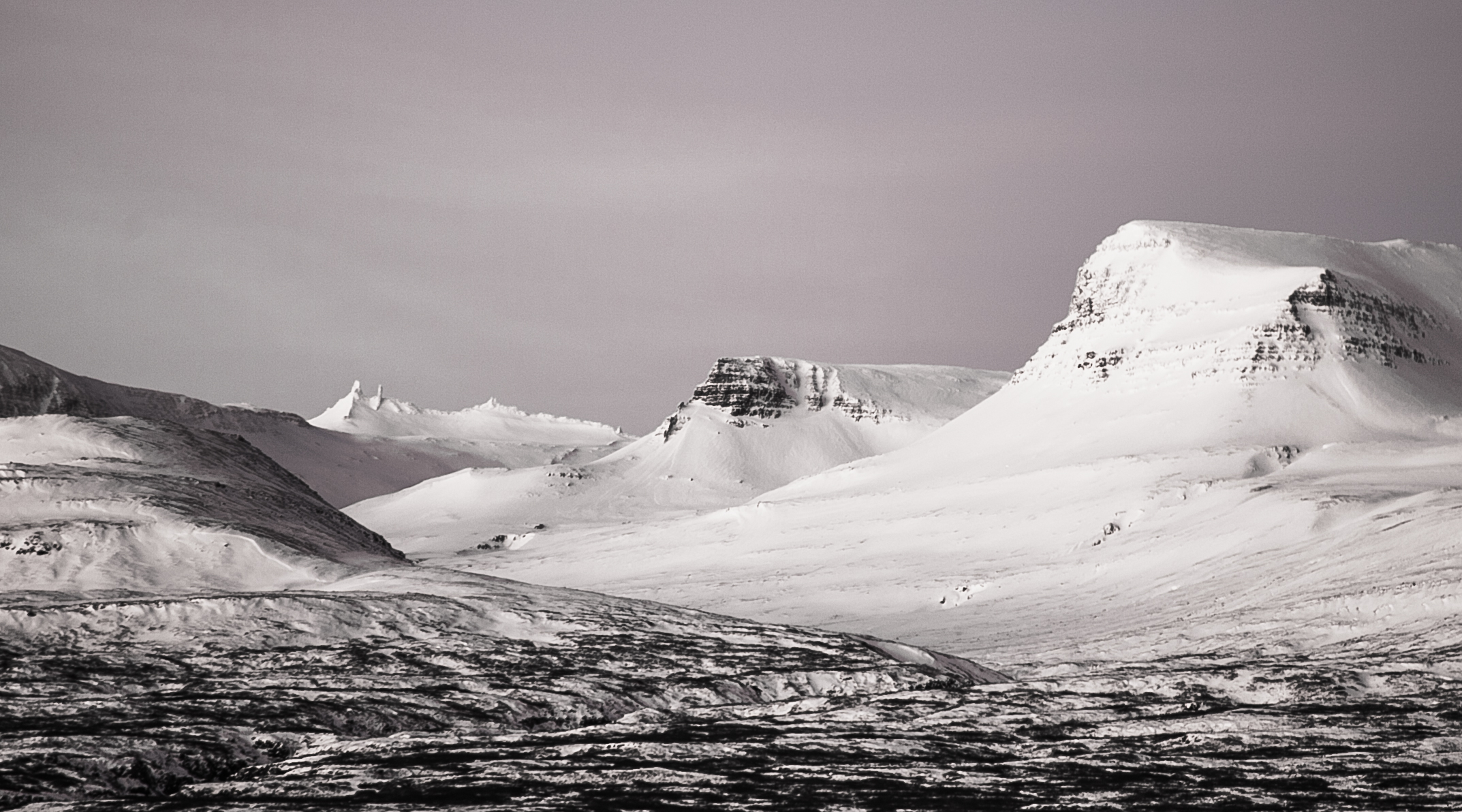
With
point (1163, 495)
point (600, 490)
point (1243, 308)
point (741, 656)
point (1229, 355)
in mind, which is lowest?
point (741, 656)

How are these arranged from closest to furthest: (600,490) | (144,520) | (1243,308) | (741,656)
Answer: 1. (741,656)
2. (144,520)
3. (1243,308)
4. (600,490)

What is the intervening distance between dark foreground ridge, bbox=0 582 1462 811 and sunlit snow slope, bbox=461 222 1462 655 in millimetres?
15088

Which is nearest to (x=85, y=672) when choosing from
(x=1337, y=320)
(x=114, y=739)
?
(x=114, y=739)

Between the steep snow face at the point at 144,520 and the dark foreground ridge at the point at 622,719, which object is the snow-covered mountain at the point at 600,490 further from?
the dark foreground ridge at the point at 622,719

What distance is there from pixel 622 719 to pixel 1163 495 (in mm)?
75392

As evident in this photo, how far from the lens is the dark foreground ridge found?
412 inches

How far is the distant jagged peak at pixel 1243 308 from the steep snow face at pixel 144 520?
340 ft

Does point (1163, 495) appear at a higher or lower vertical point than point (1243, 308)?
lower

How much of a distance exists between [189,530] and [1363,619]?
99.6 ft

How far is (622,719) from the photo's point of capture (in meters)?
13.8

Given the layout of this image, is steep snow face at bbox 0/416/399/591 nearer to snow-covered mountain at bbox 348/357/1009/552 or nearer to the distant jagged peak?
the distant jagged peak

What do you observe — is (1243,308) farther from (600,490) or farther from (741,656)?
(741,656)

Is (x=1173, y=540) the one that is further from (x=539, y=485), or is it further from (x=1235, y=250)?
(x=539, y=485)

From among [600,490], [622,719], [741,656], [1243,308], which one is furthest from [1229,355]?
[622,719]
